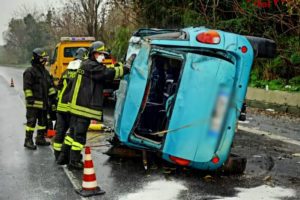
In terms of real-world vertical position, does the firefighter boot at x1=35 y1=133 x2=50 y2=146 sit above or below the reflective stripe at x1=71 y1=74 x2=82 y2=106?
below

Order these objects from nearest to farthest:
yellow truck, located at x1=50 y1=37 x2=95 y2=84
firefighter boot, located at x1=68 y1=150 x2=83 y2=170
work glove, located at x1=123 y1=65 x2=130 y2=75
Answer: work glove, located at x1=123 y1=65 x2=130 y2=75 → firefighter boot, located at x1=68 y1=150 x2=83 y2=170 → yellow truck, located at x1=50 y1=37 x2=95 y2=84

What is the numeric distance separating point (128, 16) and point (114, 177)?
61.0 ft

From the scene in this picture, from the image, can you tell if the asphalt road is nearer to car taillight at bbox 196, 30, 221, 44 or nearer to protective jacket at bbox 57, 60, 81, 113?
protective jacket at bbox 57, 60, 81, 113

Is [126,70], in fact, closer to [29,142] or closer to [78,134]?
[78,134]

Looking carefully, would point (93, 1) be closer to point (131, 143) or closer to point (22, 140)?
point (22, 140)

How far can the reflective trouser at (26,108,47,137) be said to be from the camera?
26.7 ft

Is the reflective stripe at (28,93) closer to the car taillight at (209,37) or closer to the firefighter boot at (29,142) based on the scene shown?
the firefighter boot at (29,142)

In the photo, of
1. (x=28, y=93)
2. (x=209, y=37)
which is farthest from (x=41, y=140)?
(x=209, y=37)

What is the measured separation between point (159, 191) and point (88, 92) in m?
1.76

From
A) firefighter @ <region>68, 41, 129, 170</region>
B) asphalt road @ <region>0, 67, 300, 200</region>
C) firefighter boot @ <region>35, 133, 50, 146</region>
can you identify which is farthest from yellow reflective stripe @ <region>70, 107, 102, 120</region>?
firefighter boot @ <region>35, 133, 50, 146</region>

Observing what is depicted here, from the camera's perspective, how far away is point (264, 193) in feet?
18.0

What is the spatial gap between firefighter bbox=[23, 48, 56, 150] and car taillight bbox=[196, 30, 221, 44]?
11.5 ft

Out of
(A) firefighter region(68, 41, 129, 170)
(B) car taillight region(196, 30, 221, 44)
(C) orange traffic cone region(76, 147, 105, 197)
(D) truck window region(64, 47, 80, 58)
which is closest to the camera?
(C) orange traffic cone region(76, 147, 105, 197)

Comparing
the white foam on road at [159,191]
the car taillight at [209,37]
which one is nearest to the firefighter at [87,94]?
the white foam on road at [159,191]
